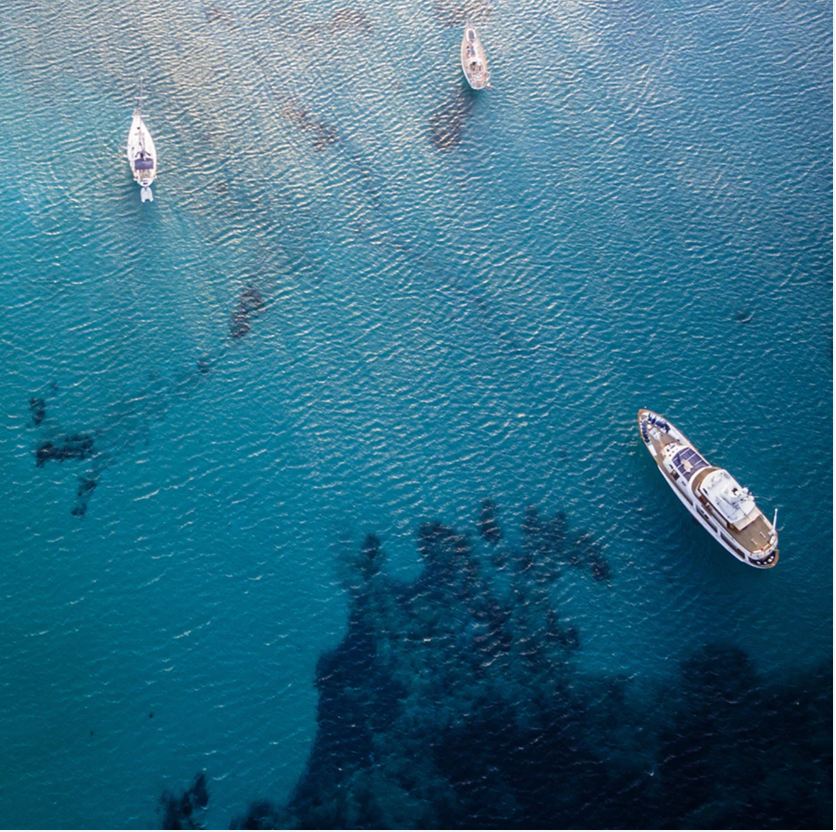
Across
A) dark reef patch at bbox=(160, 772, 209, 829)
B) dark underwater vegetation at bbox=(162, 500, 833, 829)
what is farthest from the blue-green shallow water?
dark underwater vegetation at bbox=(162, 500, 833, 829)

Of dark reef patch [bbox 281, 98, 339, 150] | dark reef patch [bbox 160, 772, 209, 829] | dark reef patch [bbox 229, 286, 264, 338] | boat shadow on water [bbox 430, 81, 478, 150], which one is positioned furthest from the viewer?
boat shadow on water [bbox 430, 81, 478, 150]

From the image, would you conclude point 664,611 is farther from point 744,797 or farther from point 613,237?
point 613,237

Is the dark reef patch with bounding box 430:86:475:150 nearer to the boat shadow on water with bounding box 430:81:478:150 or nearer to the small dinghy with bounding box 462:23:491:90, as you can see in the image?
the boat shadow on water with bounding box 430:81:478:150

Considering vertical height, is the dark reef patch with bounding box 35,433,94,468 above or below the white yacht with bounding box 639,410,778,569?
above

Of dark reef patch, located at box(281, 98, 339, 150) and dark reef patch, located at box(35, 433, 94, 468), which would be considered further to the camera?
dark reef patch, located at box(281, 98, 339, 150)

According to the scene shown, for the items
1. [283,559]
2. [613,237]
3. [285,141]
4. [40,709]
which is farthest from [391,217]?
[40,709]

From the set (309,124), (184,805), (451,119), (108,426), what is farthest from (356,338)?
(184,805)
